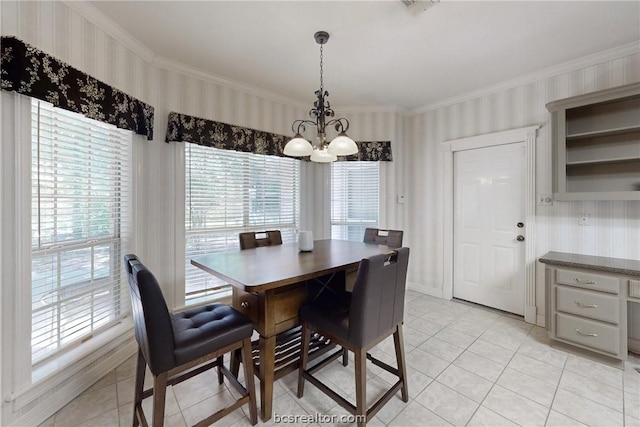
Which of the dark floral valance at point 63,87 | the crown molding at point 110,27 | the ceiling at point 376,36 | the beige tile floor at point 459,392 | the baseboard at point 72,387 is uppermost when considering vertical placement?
the ceiling at point 376,36

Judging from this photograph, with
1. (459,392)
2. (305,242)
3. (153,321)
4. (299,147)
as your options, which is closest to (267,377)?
(153,321)

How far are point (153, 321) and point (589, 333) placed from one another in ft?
10.6

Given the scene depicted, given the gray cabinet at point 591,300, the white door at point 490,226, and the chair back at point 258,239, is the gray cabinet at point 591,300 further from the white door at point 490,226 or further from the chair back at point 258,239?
the chair back at point 258,239

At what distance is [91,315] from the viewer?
6.77 ft

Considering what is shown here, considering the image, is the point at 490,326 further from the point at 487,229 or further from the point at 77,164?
the point at 77,164

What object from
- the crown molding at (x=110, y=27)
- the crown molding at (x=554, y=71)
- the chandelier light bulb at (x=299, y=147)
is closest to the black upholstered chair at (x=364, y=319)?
the chandelier light bulb at (x=299, y=147)

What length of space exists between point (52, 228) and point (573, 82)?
4638mm

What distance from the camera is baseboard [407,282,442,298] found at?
378 cm

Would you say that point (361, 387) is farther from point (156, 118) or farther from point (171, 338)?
point (156, 118)

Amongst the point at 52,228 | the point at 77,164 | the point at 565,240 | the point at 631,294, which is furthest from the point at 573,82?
the point at 52,228

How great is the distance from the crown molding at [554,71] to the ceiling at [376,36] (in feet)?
0.22

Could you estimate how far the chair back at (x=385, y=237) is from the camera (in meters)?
2.71

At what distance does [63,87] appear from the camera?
1.69m

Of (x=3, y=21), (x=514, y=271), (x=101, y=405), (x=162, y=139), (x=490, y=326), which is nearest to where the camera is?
(x=3, y=21)
